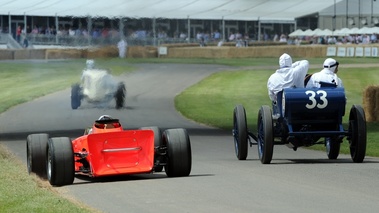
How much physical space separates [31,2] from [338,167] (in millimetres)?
22593

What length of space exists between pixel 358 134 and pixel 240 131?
1.96 meters

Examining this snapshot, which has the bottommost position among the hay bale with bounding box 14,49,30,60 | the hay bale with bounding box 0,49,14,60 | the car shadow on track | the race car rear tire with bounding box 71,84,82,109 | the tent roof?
the race car rear tire with bounding box 71,84,82,109

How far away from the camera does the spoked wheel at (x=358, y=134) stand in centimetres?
1659

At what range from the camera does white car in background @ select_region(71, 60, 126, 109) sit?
34562mm

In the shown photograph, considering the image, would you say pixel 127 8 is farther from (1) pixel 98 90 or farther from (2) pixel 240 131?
(2) pixel 240 131

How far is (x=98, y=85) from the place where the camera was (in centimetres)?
3488

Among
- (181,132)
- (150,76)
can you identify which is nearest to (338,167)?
(181,132)

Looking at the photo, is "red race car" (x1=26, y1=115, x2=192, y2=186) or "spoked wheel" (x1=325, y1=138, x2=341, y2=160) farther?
"spoked wheel" (x1=325, y1=138, x2=341, y2=160)

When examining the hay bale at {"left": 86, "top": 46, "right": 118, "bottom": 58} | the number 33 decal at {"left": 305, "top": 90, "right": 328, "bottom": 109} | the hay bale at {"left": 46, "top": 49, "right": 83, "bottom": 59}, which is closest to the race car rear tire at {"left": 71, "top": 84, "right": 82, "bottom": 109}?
the hay bale at {"left": 46, "top": 49, "right": 83, "bottom": 59}

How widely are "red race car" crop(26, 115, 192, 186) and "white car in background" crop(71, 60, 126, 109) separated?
19670mm

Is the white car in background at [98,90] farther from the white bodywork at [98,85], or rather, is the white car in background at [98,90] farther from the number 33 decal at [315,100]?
the number 33 decal at [315,100]

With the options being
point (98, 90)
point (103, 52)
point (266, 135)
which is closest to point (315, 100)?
point (266, 135)

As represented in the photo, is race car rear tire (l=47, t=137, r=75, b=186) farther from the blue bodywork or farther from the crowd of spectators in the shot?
the crowd of spectators

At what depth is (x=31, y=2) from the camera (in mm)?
37000
